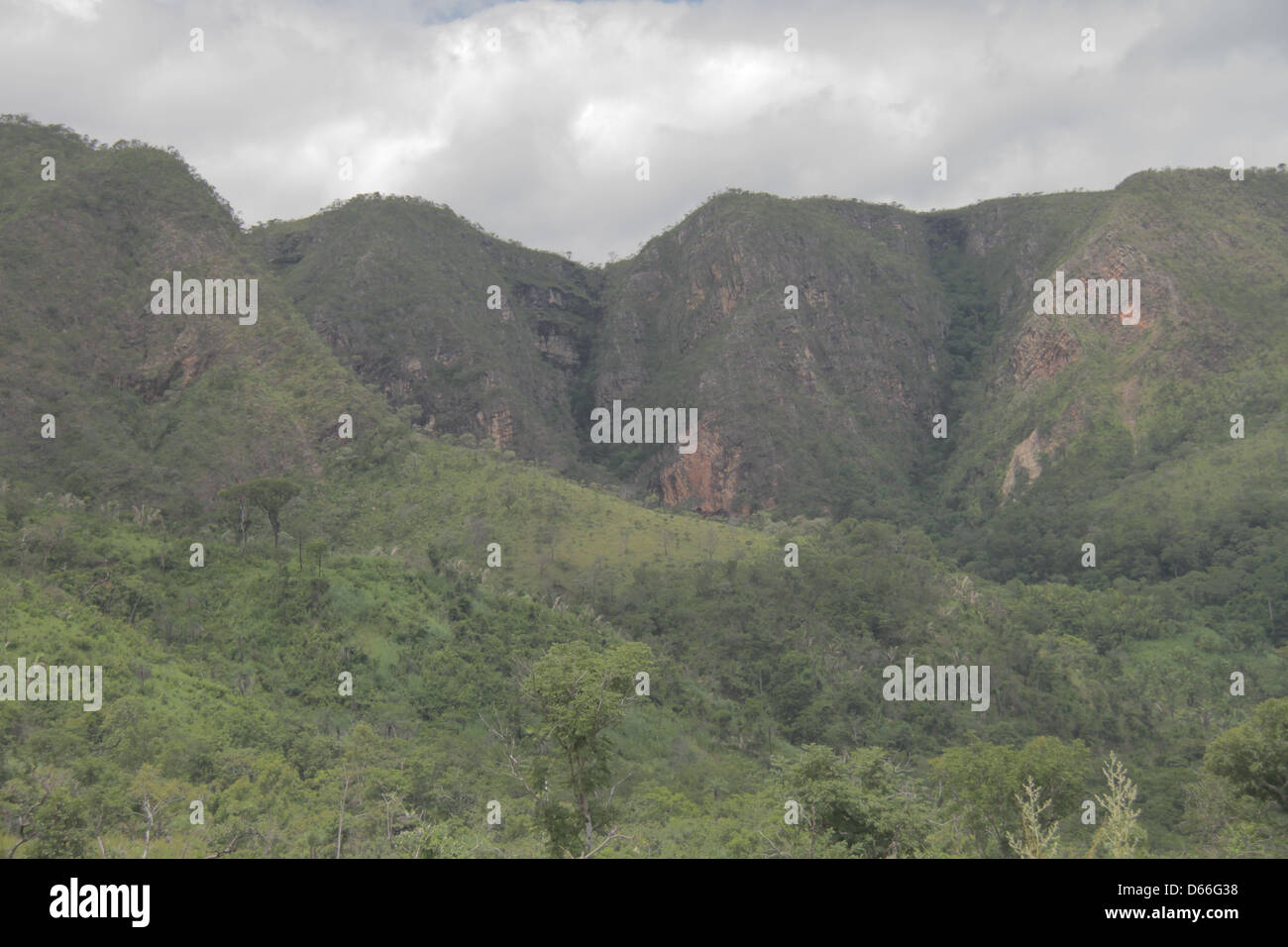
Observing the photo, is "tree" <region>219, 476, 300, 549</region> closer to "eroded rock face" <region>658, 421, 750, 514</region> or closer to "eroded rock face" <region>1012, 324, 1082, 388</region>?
"eroded rock face" <region>658, 421, 750, 514</region>

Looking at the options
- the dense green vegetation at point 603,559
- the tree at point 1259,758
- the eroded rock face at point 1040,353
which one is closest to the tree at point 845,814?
the dense green vegetation at point 603,559

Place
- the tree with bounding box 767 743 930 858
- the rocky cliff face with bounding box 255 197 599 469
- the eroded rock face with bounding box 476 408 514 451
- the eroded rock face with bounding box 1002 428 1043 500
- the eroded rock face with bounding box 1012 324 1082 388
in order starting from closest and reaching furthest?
the tree with bounding box 767 743 930 858, the eroded rock face with bounding box 1002 428 1043 500, the eroded rock face with bounding box 476 408 514 451, the rocky cliff face with bounding box 255 197 599 469, the eroded rock face with bounding box 1012 324 1082 388

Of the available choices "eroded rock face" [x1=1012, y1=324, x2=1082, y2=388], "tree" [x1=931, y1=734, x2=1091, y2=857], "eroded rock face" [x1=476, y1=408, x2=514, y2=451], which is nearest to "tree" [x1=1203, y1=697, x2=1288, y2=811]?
"tree" [x1=931, y1=734, x2=1091, y2=857]

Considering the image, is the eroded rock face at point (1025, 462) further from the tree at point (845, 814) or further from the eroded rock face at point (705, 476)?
the tree at point (845, 814)

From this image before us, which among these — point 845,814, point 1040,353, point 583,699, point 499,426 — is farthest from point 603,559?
point 1040,353

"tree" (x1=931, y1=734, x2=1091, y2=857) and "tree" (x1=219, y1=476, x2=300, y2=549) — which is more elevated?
"tree" (x1=219, y1=476, x2=300, y2=549)
